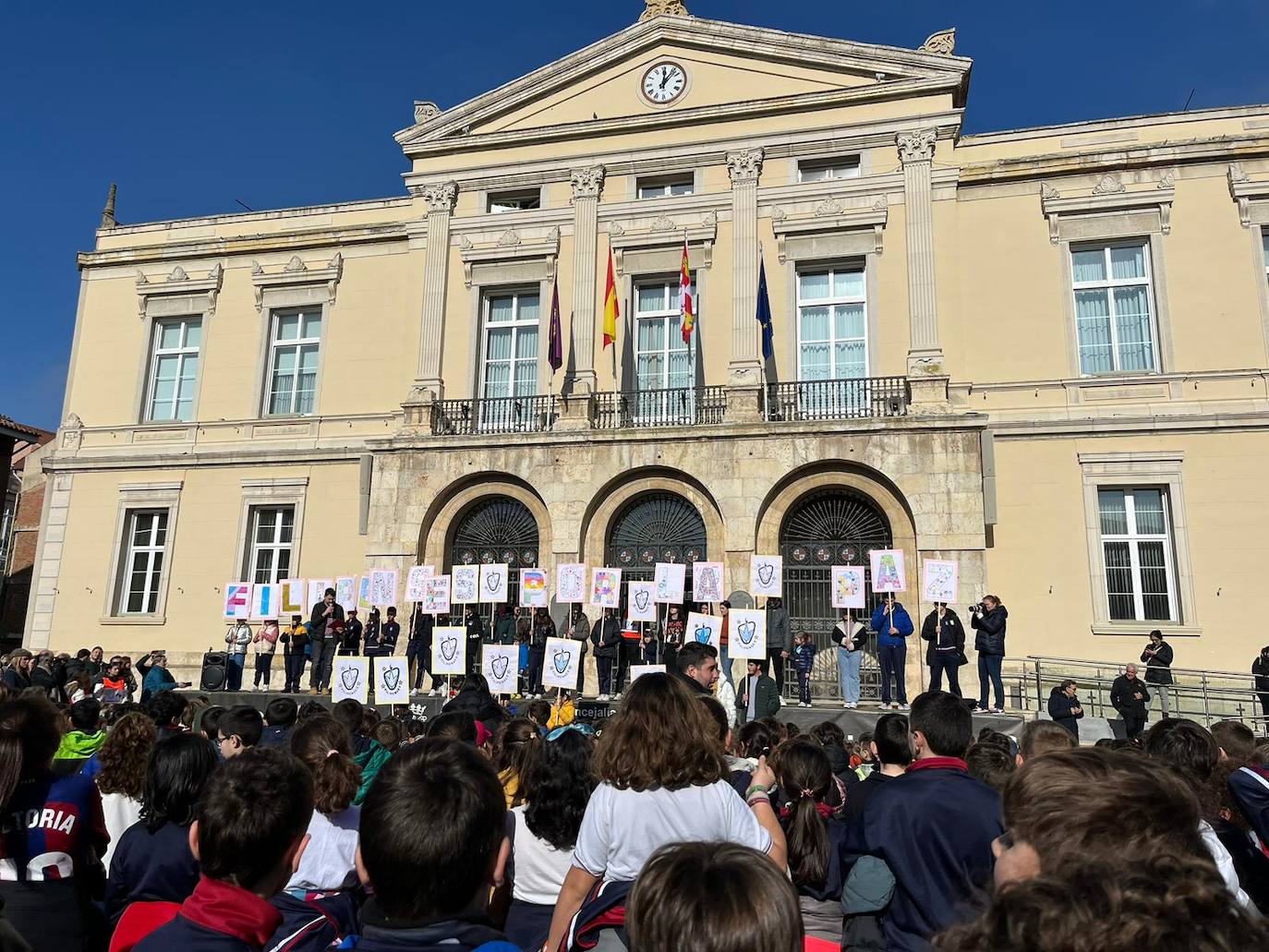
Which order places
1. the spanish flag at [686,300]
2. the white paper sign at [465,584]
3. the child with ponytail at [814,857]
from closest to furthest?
the child with ponytail at [814,857] → the white paper sign at [465,584] → the spanish flag at [686,300]

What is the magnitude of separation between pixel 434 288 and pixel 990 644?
14457mm

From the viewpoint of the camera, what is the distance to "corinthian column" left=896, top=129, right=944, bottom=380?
59.6 ft

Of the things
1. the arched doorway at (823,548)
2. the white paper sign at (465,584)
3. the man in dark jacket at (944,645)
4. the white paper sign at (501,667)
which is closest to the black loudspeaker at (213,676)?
the white paper sign at (465,584)

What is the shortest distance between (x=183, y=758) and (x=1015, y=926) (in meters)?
3.26

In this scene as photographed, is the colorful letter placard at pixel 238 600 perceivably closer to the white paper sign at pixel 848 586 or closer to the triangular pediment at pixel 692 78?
the triangular pediment at pixel 692 78

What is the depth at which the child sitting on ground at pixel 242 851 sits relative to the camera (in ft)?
8.43

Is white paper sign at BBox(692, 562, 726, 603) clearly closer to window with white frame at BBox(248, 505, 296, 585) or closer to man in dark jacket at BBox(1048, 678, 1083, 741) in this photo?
man in dark jacket at BBox(1048, 678, 1083, 741)

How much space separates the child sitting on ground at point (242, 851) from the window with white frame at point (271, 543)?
20.0m

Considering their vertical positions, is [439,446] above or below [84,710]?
above

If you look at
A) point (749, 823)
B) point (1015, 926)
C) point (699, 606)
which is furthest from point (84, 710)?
point (699, 606)

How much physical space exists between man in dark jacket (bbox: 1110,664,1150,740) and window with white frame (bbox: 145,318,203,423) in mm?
21589

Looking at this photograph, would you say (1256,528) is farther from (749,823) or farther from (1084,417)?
(749,823)

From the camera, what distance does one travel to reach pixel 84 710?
649cm

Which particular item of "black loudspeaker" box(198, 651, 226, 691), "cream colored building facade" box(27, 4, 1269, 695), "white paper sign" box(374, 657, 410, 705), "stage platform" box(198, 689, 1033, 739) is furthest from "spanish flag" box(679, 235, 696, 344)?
"black loudspeaker" box(198, 651, 226, 691)
